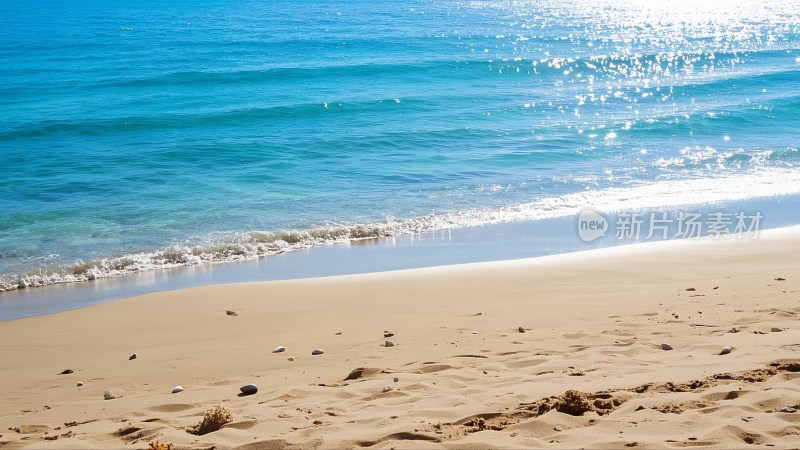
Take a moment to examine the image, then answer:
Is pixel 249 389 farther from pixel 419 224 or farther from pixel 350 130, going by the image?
pixel 350 130

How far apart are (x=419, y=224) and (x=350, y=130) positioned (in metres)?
7.80

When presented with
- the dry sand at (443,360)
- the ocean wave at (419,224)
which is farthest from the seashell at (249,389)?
the ocean wave at (419,224)

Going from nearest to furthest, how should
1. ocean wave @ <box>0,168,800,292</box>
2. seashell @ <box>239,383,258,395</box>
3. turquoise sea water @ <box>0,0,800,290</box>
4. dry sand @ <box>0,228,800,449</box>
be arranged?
dry sand @ <box>0,228,800,449</box>
seashell @ <box>239,383,258,395</box>
ocean wave @ <box>0,168,800,292</box>
turquoise sea water @ <box>0,0,800,290</box>

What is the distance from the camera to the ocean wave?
920cm

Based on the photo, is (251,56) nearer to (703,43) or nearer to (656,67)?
(656,67)

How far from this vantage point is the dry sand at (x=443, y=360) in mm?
3887

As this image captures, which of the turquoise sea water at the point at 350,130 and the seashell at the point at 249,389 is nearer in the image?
the seashell at the point at 249,389

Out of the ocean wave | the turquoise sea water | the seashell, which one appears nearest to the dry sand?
the seashell

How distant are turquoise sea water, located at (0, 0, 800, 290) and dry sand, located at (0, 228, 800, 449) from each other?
282 centimetres

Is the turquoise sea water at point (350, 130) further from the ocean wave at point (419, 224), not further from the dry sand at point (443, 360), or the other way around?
the dry sand at point (443, 360)

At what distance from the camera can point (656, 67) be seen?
27.9 meters

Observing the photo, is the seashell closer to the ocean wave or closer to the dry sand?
the dry sand

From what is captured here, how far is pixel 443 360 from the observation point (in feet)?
17.5

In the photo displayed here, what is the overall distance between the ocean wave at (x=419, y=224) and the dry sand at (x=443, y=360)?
1.80 m
